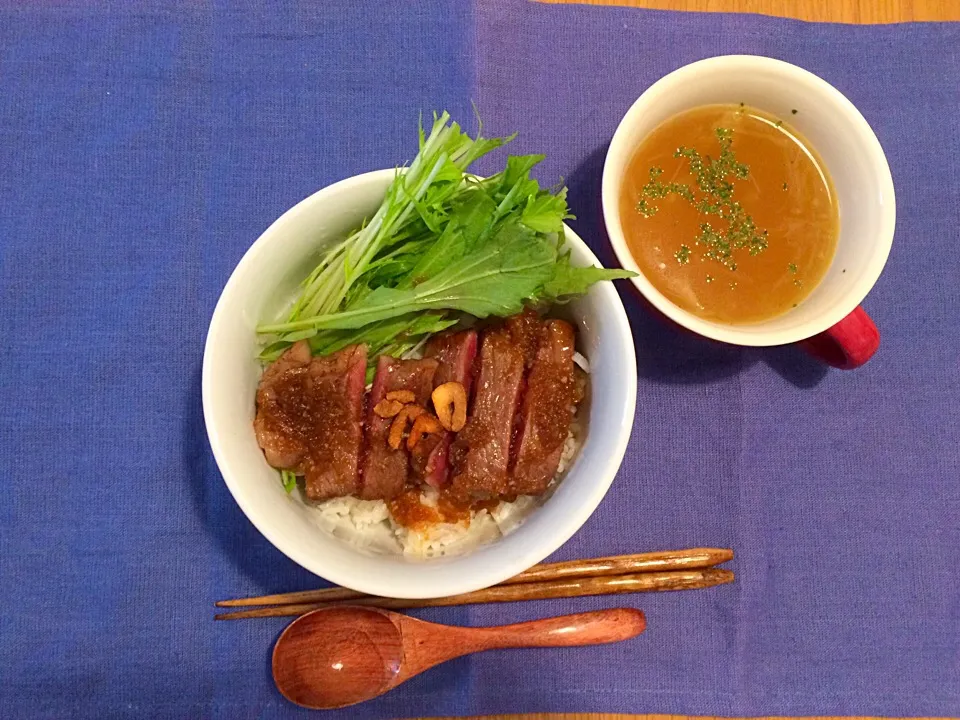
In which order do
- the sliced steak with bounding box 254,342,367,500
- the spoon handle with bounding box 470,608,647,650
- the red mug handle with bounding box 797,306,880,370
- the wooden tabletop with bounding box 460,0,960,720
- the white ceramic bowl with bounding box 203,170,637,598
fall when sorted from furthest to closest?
the wooden tabletop with bounding box 460,0,960,720
the spoon handle with bounding box 470,608,647,650
the red mug handle with bounding box 797,306,880,370
the sliced steak with bounding box 254,342,367,500
the white ceramic bowl with bounding box 203,170,637,598

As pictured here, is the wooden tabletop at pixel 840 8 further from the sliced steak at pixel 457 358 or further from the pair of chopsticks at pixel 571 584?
the pair of chopsticks at pixel 571 584

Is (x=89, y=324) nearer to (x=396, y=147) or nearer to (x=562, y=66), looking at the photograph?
(x=396, y=147)

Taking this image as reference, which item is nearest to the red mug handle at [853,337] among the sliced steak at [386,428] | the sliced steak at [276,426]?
the sliced steak at [386,428]

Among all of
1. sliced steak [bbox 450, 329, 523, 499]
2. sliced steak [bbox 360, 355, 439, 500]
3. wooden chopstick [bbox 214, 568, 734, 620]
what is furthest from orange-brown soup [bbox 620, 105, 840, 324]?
wooden chopstick [bbox 214, 568, 734, 620]

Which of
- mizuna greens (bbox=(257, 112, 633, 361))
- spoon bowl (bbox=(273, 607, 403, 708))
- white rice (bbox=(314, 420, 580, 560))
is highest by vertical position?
mizuna greens (bbox=(257, 112, 633, 361))

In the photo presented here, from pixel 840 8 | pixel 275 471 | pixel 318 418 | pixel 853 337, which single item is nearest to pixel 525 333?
pixel 318 418

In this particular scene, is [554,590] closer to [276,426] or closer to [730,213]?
[276,426]

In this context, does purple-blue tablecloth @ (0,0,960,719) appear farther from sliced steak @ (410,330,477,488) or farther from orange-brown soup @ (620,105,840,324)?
sliced steak @ (410,330,477,488)

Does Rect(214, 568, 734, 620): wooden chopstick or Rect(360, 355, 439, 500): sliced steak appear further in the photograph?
Rect(214, 568, 734, 620): wooden chopstick
